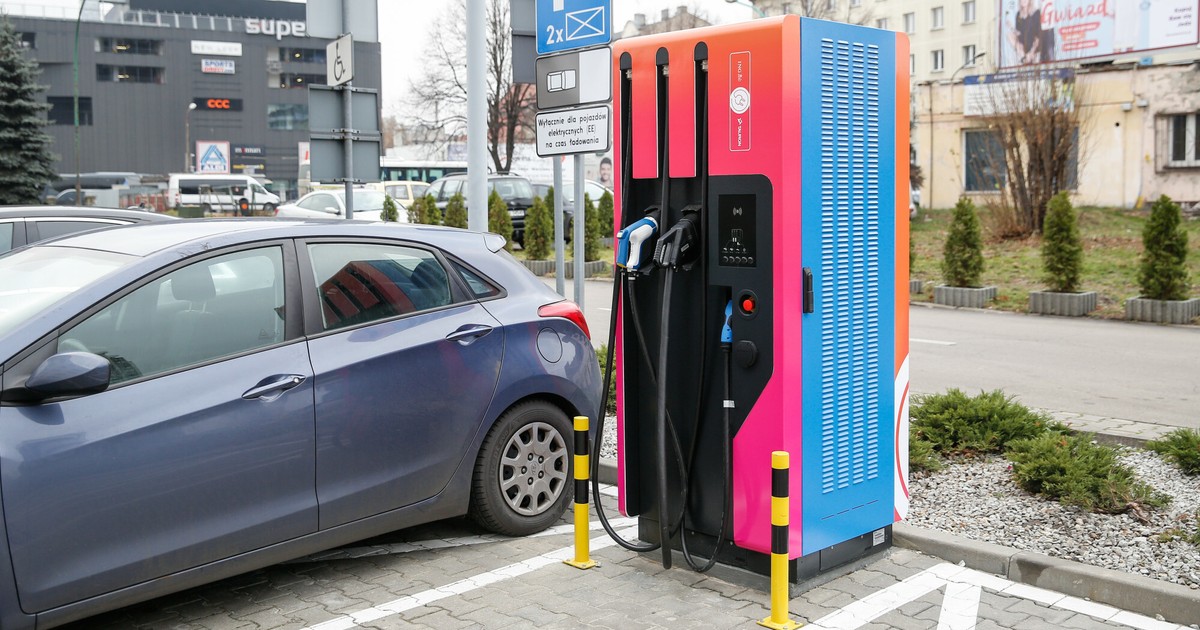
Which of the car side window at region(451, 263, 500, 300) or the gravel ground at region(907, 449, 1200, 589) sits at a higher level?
the car side window at region(451, 263, 500, 300)

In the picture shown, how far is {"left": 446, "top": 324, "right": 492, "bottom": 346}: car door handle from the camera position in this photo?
5.33 m

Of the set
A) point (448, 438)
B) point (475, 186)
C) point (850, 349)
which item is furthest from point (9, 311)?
point (475, 186)

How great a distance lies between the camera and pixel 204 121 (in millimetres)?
89562

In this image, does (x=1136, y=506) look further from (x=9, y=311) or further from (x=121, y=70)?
(x=121, y=70)

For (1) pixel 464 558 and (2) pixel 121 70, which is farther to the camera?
(2) pixel 121 70

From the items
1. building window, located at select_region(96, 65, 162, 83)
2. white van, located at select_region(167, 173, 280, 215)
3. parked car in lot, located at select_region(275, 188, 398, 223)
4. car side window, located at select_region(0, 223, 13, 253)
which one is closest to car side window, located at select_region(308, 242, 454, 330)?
car side window, located at select_region(0, 223, 13, 253)

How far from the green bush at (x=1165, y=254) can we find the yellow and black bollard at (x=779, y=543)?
1190 cm

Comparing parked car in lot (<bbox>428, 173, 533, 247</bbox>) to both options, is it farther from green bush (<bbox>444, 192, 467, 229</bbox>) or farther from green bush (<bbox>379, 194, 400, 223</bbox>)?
green bush (<bbox>379, 194, 400, 223</bbox>)

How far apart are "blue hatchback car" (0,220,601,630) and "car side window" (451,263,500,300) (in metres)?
0.01

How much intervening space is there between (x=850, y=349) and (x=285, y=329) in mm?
2464

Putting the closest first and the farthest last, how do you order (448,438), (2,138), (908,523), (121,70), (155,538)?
(155,538) → (448,438) → (908,523) → (2,138) → (121,70)

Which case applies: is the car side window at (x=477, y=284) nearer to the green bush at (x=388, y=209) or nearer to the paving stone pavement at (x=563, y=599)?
the paving stone pavement at (x=563, y=599)

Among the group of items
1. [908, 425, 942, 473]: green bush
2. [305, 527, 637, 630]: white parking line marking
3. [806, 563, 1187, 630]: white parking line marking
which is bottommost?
[806, 563, 1187, 630]: white parking line marking

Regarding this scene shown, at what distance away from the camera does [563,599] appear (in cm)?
482
